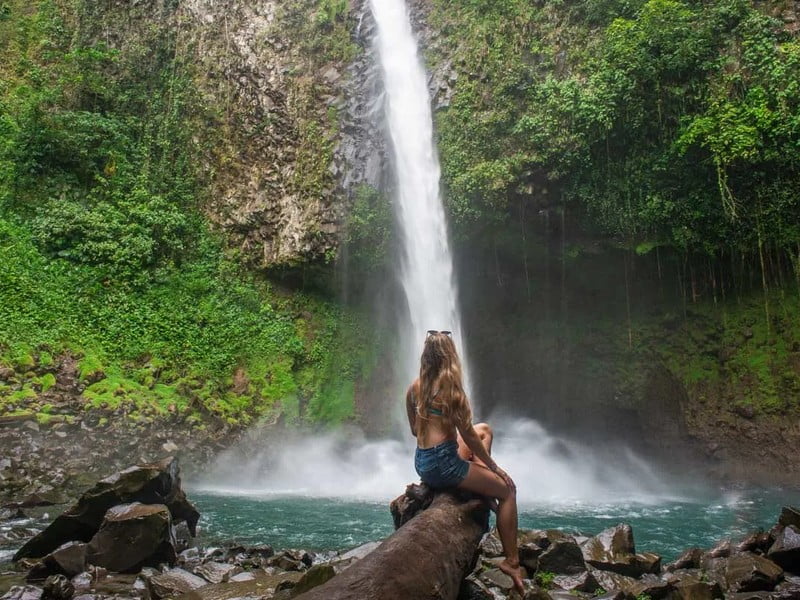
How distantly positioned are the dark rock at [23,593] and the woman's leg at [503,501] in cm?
326

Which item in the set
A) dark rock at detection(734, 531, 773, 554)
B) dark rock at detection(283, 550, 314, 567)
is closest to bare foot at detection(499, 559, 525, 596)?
dark rock at detection(283, 550, 314, 567)

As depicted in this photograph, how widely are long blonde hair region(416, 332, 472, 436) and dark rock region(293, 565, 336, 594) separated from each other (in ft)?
3.92

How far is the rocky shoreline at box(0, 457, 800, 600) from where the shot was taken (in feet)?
14.9

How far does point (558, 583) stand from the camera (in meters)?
4.82

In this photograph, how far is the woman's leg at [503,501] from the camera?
12.6 ft

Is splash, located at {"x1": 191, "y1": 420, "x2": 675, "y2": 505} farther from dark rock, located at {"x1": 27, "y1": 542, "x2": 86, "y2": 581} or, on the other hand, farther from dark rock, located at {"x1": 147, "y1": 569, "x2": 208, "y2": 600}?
dark rock, located at {"x1": 27, "y1": 542, "x2": 86, "y2": 581}

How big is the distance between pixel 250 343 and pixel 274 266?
87.2 inches

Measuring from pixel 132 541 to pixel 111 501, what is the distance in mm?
835

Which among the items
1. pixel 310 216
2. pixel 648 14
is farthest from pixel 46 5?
pixel 648 14

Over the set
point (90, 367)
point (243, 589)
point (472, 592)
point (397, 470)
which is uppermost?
point (90, 367)

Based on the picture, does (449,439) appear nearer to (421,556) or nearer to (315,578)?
(421,556)

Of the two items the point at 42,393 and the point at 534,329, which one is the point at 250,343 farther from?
the point at 534,329

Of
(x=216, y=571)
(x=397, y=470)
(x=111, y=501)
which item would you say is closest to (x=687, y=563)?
(x=216, y=571)

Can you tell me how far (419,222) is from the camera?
15383mm
